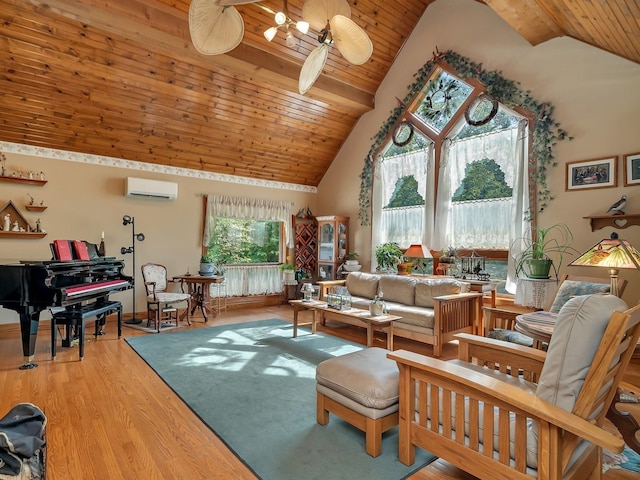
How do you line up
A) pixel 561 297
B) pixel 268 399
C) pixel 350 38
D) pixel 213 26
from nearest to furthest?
pixel 213 26, pixel 350 38, pixel 268 399, pixel 561 297

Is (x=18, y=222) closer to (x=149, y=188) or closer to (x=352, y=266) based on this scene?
(x=149, y=188)

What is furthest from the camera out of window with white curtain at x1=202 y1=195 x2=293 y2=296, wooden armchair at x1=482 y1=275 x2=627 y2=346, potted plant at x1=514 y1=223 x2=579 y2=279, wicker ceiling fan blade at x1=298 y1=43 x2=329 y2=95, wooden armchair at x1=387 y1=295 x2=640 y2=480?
window with white curtain at x1=202 y1=195 x2=293 y2=296

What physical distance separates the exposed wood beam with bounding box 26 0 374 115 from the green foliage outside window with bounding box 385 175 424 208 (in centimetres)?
169

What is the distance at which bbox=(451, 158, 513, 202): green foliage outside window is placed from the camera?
4895mm

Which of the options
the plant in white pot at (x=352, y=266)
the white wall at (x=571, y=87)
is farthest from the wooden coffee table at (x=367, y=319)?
the white wall at (x=571, y=87)

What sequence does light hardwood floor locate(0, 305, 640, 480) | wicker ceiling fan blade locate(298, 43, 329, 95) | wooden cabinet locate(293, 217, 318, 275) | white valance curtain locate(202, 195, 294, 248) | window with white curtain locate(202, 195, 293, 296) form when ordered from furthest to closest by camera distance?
wooden cabinet locate(293, 217, 318, 275), window with white curtain locate(202, 195, 293, 296), white valance curtain locate(202, 195, 294, 248), wicker ceiling fan blade locate(298, 43, 329, 95), light hardwood floor locate(0, 305, 640, 480)

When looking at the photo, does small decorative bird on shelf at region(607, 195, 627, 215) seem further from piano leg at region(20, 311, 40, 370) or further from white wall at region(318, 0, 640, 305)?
piano leg at region(20, 311, 40, 370)

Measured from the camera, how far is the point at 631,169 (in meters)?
3.73

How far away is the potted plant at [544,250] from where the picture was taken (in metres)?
4.07

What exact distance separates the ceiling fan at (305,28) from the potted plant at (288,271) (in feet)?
16.0

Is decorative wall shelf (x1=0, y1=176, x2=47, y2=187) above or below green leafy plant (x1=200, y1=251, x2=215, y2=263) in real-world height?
above

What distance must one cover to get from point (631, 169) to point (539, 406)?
12.2 feet

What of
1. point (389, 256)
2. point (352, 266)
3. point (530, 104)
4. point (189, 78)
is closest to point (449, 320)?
point (389, 256)

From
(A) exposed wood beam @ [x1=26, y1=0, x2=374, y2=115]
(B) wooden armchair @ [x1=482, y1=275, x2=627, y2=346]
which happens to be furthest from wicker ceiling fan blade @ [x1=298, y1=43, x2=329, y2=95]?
(B) wooden armchair @ [x1=482, y1=275, x2=627, y2=346]
